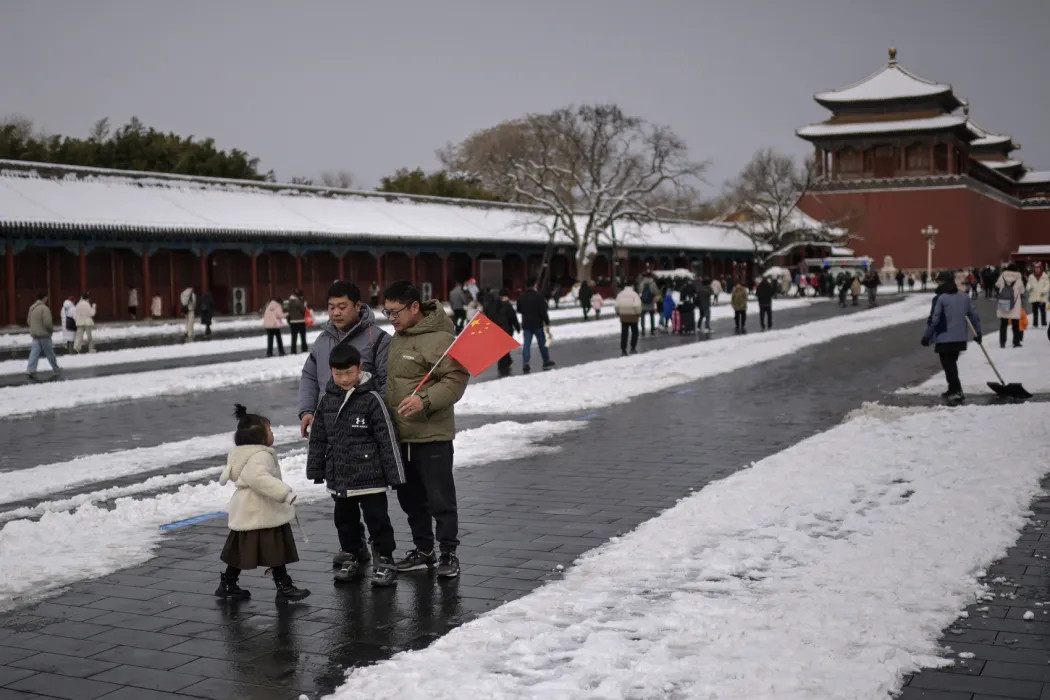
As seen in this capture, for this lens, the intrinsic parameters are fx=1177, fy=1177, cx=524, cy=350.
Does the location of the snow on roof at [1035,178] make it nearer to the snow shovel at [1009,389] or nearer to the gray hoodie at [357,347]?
the snow shovel at [1009,389]

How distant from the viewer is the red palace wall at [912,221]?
85250mm

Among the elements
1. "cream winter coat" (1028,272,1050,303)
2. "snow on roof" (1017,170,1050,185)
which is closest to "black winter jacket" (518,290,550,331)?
"cream winter coat" (1028,272,1050,303)

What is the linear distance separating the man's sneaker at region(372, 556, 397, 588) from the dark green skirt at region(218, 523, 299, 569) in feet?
1.60

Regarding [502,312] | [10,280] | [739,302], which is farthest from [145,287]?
[502,312]

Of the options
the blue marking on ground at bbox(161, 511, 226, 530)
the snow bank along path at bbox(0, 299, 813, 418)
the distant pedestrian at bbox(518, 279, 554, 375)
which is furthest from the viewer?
the distant pedestrian at bbox(518, 279, 554, 375)

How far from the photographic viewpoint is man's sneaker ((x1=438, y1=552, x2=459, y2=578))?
22.4 ft

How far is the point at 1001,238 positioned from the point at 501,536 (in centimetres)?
9953

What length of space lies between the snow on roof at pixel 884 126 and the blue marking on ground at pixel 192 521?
275 feet

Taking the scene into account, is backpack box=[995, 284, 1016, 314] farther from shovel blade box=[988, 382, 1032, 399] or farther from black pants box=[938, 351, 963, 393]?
black pants box=[938, 351, 963, 393]

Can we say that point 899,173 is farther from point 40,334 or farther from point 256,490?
point 256,490

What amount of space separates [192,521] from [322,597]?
8.28 ft

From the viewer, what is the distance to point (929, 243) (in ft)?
275

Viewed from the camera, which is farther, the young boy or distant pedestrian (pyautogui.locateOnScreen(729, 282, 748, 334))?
distant pedestrian (pyautogui.locateOnScreen(729, 282, 748, 334))

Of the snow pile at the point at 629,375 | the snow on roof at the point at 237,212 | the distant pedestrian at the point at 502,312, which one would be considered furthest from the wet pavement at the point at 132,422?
the snow on roof at the point at 237,212
